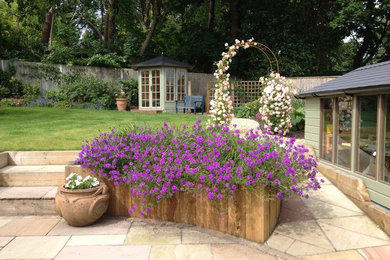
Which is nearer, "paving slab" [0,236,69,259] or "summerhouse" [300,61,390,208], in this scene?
"paving slab" [0,236,69,259]

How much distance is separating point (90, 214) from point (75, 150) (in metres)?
1.89

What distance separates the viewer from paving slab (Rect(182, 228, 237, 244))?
3281 millimetres

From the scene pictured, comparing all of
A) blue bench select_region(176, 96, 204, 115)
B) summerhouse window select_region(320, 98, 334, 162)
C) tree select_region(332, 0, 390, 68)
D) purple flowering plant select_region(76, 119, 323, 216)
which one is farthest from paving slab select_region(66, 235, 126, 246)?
tree select_region(332, 0, 390, 68)

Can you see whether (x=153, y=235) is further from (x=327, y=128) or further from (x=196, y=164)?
(x=327, y=128)

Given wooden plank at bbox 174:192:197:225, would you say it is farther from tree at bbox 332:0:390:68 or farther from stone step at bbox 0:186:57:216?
tree at bbox 332:0:390:68

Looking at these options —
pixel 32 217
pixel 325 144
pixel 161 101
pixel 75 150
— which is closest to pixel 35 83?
pixel 161 101

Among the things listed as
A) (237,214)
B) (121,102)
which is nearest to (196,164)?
(237,214)

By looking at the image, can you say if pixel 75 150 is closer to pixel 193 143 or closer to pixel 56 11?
pixel 193 143

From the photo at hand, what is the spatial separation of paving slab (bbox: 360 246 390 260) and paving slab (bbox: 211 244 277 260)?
0.92 meters

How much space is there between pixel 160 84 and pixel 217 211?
11334mm

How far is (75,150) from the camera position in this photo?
203 inches

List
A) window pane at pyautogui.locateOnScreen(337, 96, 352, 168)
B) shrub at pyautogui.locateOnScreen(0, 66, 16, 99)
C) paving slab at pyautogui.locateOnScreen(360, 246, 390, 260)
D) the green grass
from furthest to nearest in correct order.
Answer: shrub at pyautogui.locateOnScreen(0, 66, 16, 99) → the green grass → window pane at pyautogui.locateOnScreen(337, 96, 352, 168) → paving slab at pyautogui.locateOnScreen(360, 246, 390, 260)

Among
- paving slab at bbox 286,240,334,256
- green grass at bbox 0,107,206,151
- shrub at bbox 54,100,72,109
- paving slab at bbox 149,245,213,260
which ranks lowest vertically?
paving slab at bbox 286,240,334,256

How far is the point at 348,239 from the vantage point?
11.1ft
